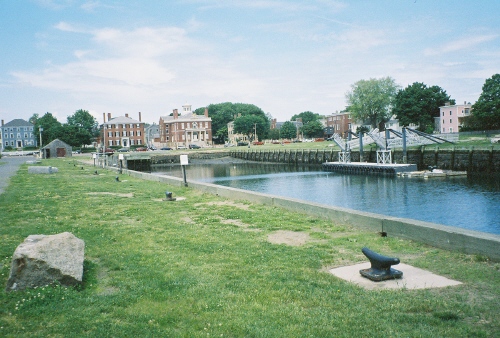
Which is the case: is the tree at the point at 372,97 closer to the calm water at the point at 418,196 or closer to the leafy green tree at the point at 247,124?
the leafy green tree at the point at 247,124

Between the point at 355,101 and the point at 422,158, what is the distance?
235 feet

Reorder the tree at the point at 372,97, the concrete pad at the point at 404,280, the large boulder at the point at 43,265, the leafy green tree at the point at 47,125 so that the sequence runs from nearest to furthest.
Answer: the large boulder at the point at 43,265
the concrete pad at the point at 404,280
the tree at the point at 372,97
the leafy green tree at the point at 47,125

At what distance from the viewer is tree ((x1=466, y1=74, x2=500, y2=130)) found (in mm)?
87750

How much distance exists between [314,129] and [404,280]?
17361 cm

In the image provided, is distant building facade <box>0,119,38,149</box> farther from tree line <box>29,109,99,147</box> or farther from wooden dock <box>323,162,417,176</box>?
wooden dock <box>323,162,417,176</box>

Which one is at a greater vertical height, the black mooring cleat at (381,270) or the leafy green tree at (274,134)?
the leafy green tree at (274,134)

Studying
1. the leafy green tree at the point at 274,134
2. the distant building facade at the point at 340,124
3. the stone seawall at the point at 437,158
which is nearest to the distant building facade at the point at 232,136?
the leafy green tree at the point at 274,134

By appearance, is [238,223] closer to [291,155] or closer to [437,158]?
[437,158]

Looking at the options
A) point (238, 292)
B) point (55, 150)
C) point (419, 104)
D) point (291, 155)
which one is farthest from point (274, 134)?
point (238, 292)

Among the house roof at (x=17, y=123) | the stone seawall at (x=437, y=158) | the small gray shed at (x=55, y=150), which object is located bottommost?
the stone seawall at (x=437, y=158)

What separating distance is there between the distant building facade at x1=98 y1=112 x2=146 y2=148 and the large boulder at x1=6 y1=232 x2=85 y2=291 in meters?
146

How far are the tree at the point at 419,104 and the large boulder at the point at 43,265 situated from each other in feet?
393

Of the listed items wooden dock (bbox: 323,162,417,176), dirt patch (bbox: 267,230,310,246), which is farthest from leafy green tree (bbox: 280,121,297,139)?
dirt patch (bbox: 267,230,310,246)

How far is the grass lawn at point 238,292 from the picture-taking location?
17.7ft
